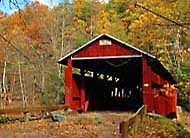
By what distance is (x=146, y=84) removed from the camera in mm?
18766

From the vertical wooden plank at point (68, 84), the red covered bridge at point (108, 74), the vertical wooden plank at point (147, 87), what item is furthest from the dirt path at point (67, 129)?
the red covered bridge at point (108, 74)

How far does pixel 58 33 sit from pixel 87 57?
64.3 ft

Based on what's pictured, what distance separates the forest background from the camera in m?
28.7

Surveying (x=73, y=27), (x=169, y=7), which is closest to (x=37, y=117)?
(x=169, y=7)

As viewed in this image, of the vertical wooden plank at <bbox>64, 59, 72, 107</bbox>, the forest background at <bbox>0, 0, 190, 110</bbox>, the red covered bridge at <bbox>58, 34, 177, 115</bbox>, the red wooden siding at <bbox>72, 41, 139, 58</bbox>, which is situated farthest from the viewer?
the forest background at <bbox>0, 0, 190, 110</bbox>

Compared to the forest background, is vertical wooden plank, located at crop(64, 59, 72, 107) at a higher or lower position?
lower

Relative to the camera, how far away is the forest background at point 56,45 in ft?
94.2

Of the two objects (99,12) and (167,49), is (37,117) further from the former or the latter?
(99,12)

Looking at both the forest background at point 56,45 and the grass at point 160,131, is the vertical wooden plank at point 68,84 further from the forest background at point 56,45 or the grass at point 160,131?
the forest background at point 56,45

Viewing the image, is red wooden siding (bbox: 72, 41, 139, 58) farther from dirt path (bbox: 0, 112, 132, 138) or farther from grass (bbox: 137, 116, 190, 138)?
grass (bbox: 137, 116, 190, 138)

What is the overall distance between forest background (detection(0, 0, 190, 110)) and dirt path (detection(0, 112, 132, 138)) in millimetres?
11162

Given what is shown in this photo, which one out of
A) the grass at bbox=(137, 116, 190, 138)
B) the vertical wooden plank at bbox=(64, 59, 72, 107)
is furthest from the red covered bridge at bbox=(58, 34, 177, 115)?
the grass at bbox=(137, 116, 190, 138)

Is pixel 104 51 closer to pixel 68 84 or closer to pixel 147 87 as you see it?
pixel 68 84

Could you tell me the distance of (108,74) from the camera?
27078 millimetres
